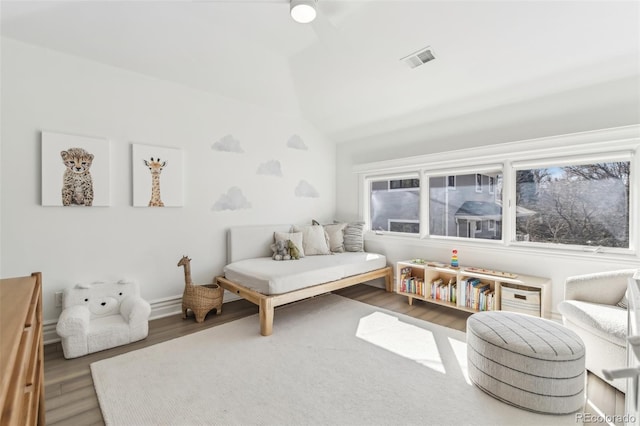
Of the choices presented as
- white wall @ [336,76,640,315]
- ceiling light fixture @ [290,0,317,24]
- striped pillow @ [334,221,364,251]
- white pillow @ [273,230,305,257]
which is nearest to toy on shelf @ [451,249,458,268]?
white wall @ [336,76,640,315]

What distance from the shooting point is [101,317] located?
264cm

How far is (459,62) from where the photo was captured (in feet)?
9.38

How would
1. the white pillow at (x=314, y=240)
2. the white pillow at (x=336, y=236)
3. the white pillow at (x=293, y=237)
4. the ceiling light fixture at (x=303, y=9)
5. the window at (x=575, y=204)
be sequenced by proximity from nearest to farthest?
the ceiling light fixture at (x=303, y=9)
the window at (x=575, y=204)
the white pillow at (x=293, y=237)
the white pillow at (x=314, y=240)
the white pillow at (x=336, y=236)

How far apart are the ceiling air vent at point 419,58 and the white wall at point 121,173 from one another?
1.93m

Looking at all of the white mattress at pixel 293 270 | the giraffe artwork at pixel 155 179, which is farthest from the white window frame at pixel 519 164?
the giraffe artwork at pixel 155 179

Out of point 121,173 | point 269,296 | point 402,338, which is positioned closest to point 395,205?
point 402,338

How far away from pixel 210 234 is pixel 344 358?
2.15 meters

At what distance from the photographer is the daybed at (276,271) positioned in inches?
109

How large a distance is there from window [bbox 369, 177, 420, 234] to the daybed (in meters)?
0.64

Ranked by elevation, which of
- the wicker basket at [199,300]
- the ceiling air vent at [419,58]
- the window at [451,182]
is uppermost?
the ceiling air vent at [419,58]

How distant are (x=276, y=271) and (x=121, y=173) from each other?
1835mm

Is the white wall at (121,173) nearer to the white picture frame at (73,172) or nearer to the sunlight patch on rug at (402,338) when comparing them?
the white picture frame at (73,172)

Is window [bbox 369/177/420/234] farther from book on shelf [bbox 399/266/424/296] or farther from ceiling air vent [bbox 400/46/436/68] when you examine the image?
ceiling air vent [bbox 400/46/436/68]

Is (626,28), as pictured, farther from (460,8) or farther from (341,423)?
(341,423)
